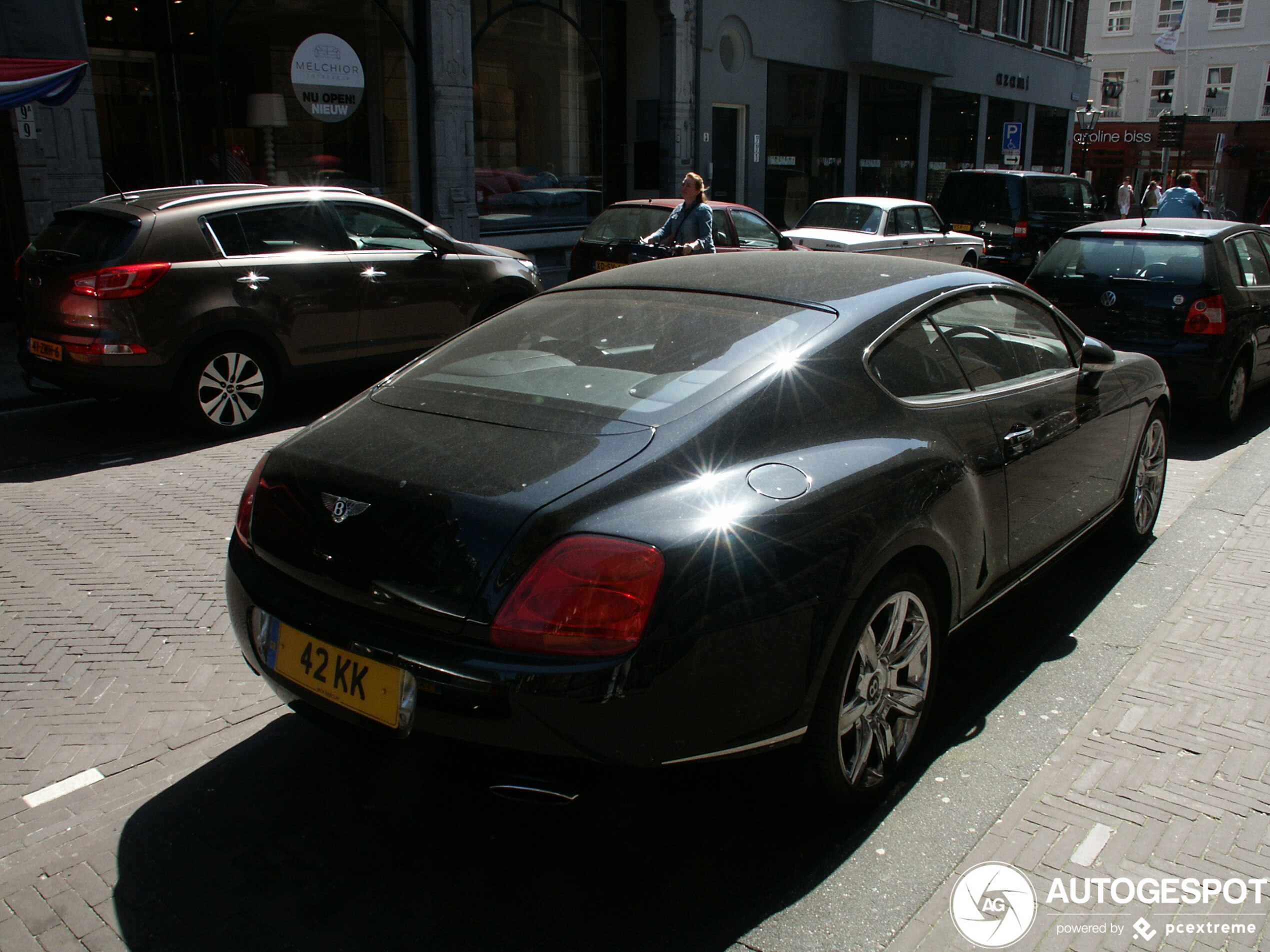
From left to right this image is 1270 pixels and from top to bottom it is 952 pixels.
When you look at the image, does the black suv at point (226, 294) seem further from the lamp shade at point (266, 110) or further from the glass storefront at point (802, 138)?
the glass storefront at point (802, 138)

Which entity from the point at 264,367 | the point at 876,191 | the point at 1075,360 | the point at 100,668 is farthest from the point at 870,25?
the point at 100,668

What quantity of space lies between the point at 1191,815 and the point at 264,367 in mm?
6521

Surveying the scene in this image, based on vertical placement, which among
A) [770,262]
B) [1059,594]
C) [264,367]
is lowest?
[1059,594]

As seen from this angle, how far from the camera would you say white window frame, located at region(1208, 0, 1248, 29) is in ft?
161

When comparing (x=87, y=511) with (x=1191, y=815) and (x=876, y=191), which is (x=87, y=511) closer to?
(x=1191, y=815)

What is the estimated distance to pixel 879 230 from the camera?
1502cm

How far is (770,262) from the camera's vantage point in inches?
155

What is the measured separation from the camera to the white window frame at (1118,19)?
5216 centimetres

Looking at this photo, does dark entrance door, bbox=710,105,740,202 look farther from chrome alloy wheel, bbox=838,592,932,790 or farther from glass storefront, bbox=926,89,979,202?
chrome alloy wheel, bbox=838,592,932,790

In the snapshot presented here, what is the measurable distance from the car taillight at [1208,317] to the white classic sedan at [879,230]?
6.74 meters

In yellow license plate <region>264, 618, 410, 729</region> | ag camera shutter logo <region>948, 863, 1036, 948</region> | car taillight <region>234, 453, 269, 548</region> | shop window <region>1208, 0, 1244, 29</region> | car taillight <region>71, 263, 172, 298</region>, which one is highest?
shop window <region>1208, 0, 1244, 29</region>

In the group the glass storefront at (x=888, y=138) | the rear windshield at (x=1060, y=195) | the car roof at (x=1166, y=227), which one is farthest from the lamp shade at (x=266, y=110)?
the glass storefront at (x=888, y=138)

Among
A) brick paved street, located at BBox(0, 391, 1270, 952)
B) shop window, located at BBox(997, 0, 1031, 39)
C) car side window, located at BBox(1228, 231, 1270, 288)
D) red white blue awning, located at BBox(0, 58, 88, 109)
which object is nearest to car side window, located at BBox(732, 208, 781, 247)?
car side window, located at BBox(1228, 231, 1270, 288)

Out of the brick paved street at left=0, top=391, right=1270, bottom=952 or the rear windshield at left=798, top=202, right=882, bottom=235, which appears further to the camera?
the rear windshield at left=798, top=202, right=882, bottom=235
